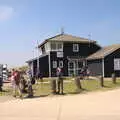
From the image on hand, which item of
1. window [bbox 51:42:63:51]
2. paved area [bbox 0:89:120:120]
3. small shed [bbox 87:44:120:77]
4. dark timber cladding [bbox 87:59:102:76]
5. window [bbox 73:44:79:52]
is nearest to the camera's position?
paved area [bbox 0:89:120:120]

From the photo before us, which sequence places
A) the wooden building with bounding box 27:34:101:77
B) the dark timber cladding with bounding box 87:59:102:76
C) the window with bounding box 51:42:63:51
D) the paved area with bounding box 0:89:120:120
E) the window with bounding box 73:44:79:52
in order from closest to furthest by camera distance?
1. the paved area with bounding box 0:89:120:120
2. the dark timber cladding with bounding box 87:59:102:76
3. the wooden building with bounding box 27:34:101:77
4. the window with bounding box 51:42:63:51
5. the window with bounding box 73:44:79:52

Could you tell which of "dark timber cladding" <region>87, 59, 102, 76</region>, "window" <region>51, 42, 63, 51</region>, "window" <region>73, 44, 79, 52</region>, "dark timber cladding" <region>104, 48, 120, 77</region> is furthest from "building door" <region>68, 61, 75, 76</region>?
"dark timber cladding" <region>104, 48, 120, 77</region>

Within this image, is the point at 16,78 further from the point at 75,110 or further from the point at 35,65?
the point at 35,65

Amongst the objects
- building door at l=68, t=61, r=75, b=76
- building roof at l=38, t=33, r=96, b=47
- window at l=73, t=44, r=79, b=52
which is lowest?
building door at l=68, t=61, r=75, b=76

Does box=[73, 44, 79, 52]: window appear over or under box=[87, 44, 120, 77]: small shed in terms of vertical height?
over

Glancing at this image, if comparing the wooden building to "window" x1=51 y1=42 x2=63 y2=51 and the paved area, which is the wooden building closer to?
"window" x1=51 y1=42 x2=63 y2=51

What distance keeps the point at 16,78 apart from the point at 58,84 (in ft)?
9.61

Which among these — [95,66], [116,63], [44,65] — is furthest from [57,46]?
[116,63]

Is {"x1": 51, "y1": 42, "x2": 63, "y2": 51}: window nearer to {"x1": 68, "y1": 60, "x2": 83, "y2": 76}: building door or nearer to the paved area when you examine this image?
{"x1": 68, "y1": 60, "x2": 83, "y2": 76}: building door

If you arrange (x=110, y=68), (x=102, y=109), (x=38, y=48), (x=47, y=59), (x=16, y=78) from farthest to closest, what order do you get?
(x=38, y=48) < (x=47, y=59) < (x=110, y=68) < (x=16, y=78) < (x=102, y=109)

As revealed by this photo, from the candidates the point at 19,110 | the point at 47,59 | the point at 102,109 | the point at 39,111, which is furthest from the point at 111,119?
the point at 47,59

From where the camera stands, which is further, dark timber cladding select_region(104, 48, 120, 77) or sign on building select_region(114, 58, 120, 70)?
sign on building select_region(114, 58, 120, 70)

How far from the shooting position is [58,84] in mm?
24094

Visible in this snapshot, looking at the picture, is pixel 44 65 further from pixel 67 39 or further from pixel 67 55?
pixel 67 39
